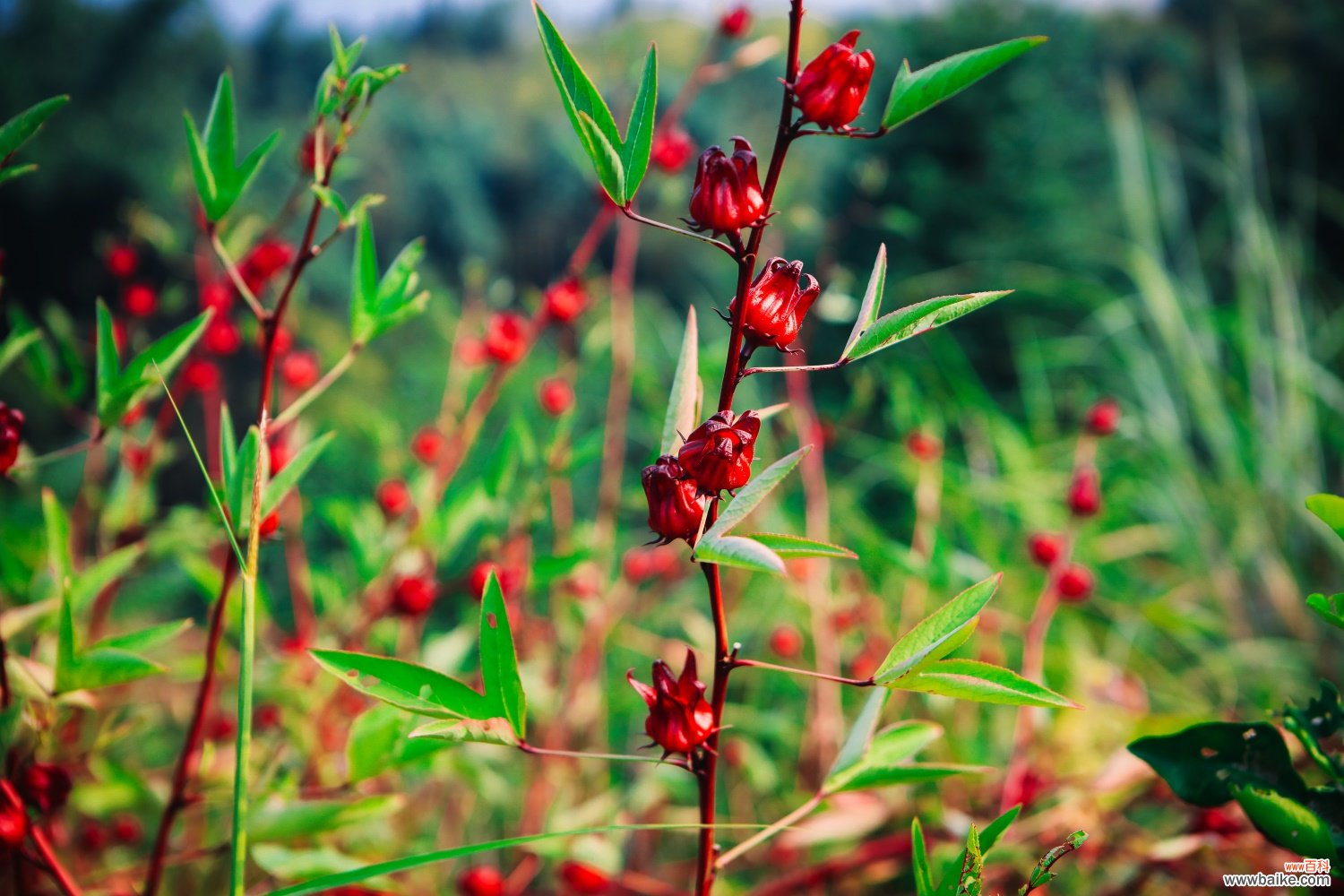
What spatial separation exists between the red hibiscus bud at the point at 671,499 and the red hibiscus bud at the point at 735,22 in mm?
477

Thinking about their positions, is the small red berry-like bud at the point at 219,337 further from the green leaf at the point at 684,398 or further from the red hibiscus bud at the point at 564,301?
the green leaf at the point at 684,398

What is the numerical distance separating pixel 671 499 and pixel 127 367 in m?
0.21

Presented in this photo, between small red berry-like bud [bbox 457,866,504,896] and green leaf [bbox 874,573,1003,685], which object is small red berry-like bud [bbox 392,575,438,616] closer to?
small red berry-like bud [bbox 457,866,504,896]

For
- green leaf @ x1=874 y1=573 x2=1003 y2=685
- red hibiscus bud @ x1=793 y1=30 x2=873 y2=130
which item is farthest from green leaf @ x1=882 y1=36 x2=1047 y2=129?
green leaf @ x1=874 y1=573 x2=1003 y2=685

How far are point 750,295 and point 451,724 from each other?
5.5 inches

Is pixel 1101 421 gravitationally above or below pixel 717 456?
below

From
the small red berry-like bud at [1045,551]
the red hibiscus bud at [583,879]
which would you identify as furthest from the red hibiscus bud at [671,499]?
the small red berry-like bud at [1045,551]

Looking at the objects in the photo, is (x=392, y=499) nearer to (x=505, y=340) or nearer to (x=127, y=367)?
(x=505, y=340)

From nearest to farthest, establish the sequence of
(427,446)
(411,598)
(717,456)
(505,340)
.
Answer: (717,456) < (411,598) < (505,340) < (427,446)

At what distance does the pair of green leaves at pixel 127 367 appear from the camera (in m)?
0.28

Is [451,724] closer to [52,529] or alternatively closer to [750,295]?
[750,295]

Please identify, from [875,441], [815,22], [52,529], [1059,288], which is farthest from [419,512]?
[815,22]

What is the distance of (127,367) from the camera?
292 mm

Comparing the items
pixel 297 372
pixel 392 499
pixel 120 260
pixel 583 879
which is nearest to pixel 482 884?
pixel 583 879
